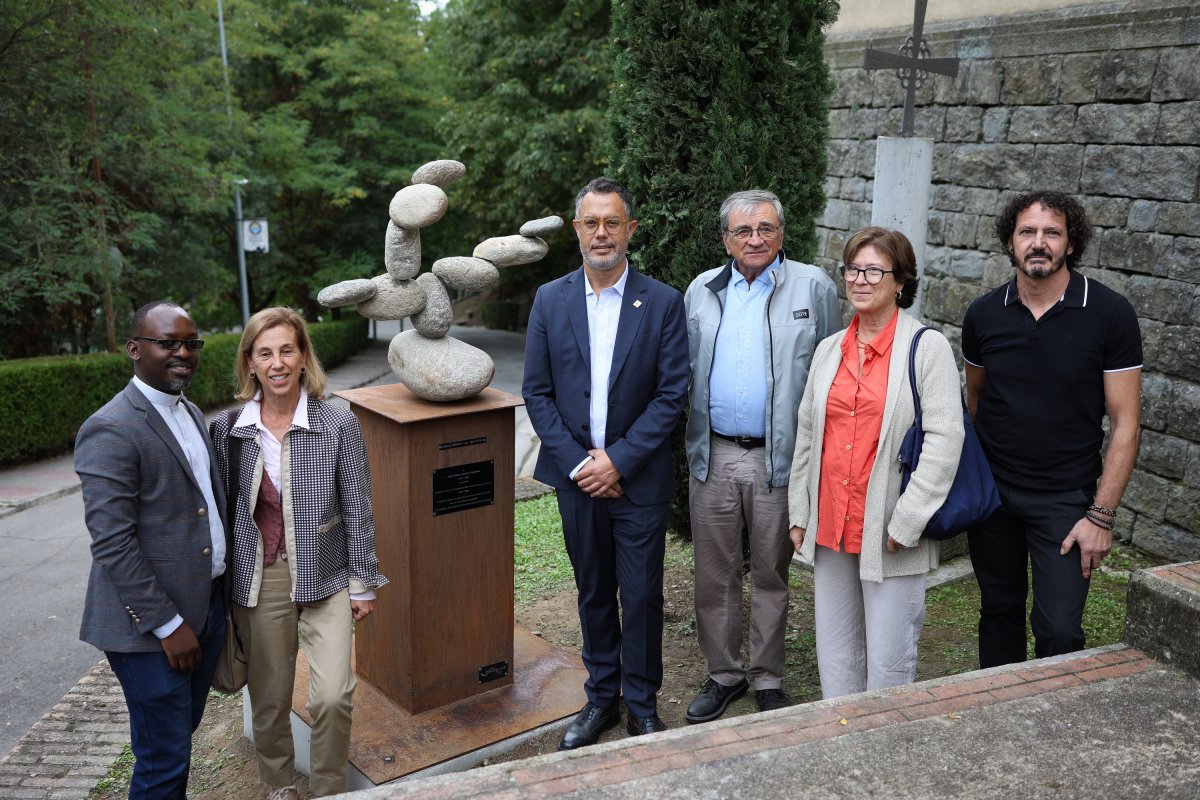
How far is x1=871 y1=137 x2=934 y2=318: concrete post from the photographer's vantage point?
4969mm

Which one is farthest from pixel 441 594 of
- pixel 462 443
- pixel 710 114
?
pixel 710 114

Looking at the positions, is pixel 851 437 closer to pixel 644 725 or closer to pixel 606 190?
pixel 606 190

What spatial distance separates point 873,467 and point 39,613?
5798 mm

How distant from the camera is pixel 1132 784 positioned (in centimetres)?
263

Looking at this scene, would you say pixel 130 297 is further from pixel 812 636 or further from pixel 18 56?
pixel 812 636

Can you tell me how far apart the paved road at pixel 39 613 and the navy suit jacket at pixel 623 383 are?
3.19 metres

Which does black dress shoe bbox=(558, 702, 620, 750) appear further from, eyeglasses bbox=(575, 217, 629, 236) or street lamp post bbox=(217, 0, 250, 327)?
street lamp post bbox=(217, 0, 250, 327)

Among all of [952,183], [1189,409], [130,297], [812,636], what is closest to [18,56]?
[130,297]

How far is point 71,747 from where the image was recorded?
462 centimetres

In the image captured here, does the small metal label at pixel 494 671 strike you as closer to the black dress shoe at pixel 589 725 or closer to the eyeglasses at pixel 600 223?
the black dress shoe at pixel 589 725

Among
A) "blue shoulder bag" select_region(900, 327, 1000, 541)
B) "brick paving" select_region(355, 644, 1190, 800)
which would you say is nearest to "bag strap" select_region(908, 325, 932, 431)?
"blue shoulder bag" select_region(900, 327, 1000, 541)

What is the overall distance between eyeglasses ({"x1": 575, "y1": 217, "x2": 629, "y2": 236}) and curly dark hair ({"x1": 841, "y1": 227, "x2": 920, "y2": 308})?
2.97 ft

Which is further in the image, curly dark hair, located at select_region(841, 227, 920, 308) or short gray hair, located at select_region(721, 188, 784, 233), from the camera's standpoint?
short gray hair, located at select_region(721, 188, 784, 233)

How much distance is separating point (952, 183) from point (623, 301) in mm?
4899
